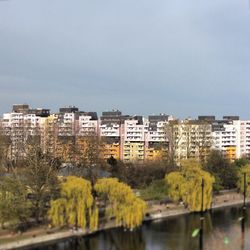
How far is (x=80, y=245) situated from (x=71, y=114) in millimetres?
36516

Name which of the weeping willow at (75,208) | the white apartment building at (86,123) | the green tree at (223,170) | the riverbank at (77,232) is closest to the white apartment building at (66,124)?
the white apartment building at (86,123)

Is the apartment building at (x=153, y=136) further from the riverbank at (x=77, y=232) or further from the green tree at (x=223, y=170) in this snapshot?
the riverbank at (x=77, y=232)

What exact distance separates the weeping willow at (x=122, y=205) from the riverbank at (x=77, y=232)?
697 millimetres

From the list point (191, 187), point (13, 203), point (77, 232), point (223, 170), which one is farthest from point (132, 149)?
point (13, 203)

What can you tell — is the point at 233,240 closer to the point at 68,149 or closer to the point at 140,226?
the point at 140,226

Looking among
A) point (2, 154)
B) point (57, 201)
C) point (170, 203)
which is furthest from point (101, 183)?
point (2, 154)

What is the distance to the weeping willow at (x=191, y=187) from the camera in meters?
23.3

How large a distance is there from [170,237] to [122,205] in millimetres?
2133

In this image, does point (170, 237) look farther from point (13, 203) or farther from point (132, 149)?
point (132, 149)

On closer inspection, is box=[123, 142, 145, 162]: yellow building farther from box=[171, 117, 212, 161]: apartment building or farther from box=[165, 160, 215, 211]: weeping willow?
box=[165, 160, 215, 211]: weeping willow

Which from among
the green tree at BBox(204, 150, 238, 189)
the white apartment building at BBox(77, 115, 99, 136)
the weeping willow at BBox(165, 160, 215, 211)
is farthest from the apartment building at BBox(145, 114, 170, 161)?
the weeping willow at BBox(165, 160, 215, 211)

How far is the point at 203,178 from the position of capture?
23.8 meters

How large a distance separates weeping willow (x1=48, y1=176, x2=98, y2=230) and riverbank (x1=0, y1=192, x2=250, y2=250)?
15.1 inches

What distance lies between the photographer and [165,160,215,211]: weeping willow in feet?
76.4
